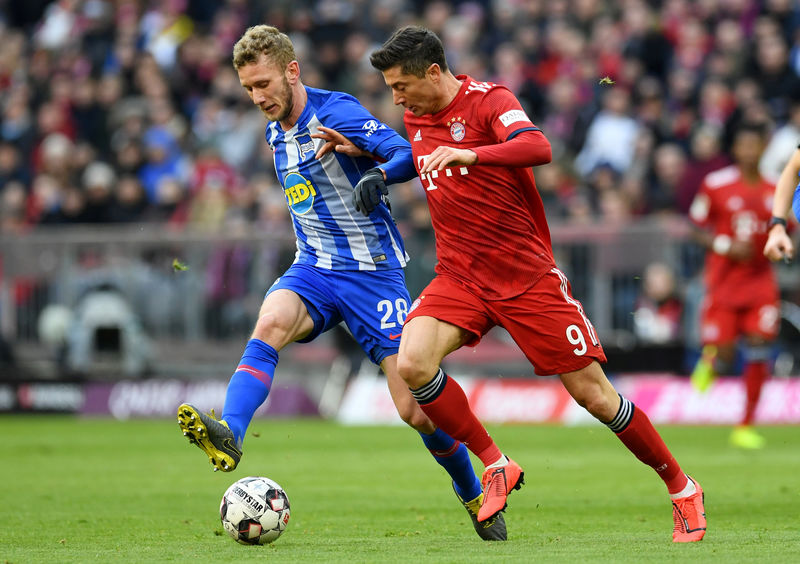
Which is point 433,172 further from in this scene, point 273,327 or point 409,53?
point 273,327

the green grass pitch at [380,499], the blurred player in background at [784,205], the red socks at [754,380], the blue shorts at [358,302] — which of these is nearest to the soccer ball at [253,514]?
the green grass pitch at [380,499]

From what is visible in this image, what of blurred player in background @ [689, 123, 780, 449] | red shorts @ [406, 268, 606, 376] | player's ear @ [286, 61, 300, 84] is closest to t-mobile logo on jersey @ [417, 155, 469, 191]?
red shorts @ [406, 268, 606, 376]

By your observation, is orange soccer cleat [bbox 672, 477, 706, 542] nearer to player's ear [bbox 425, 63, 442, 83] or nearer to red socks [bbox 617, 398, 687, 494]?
red socks [bbox 617, 398, 687, 494]

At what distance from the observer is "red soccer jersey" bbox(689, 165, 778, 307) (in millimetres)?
13352

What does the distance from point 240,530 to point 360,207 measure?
173 cm

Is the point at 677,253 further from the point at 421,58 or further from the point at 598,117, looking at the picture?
the point at 421,58

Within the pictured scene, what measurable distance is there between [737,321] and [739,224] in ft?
3.20

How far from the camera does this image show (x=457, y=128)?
22.7 ft

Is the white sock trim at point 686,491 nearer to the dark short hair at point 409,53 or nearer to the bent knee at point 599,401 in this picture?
the bent knee at point 599,401

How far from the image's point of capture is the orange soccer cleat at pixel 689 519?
6754 mm

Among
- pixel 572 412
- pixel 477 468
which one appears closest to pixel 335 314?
pixel 477 468

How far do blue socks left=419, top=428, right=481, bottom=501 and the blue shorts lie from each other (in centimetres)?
59

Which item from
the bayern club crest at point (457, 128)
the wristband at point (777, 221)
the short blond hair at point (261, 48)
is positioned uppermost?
the short blond hair at point (261, 48)

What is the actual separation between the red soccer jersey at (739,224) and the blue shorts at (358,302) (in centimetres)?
652
